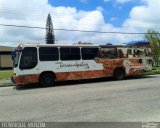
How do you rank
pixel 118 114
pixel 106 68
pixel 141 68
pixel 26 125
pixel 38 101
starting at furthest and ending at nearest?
pixel 141 68
pixel 106 68
pixel 38 101
pixel 118 114
pixel 26 125

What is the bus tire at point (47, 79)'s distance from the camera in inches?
800

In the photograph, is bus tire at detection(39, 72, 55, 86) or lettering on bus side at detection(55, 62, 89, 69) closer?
bus tire at detection(39, 72, 55, 86)

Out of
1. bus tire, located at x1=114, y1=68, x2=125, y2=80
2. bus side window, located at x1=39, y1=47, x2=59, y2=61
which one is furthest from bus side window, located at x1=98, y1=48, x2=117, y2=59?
bus side window, located at x1=39, y1=47, x2=59, y2=61

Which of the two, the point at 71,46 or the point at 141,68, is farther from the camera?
the point at 141,68

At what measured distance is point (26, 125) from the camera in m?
8.55

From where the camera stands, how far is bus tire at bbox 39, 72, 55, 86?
2033cm

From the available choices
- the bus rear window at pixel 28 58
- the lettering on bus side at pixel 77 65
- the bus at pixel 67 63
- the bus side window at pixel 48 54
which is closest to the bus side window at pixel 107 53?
the bus at pixel 67 63

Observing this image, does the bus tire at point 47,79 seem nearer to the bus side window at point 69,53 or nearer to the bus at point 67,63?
the bus at point 67,63

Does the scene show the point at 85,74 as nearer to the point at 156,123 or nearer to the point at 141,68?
the point at 141,68

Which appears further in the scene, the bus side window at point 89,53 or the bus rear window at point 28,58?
the bus side window at point 89,53

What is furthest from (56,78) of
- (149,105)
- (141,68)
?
(149,105)

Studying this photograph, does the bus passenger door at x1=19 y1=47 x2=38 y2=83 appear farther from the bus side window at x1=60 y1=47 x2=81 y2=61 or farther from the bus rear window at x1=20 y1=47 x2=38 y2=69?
the bus side window at x1=60 y1=47 x2=81 y2=61

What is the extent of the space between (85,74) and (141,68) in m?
5.06

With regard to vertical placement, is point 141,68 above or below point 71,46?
below
